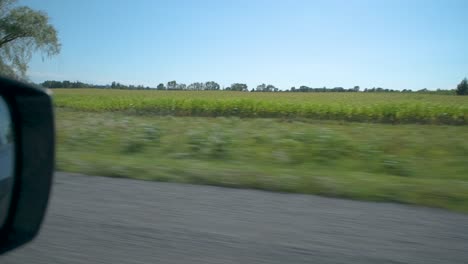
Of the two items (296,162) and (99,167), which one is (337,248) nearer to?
(99,167)

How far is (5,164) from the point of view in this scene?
2.06m

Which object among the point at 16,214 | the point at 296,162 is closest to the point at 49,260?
the point at 16,214

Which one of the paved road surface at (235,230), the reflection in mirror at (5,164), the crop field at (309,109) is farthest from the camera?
the crop field at (309,109)

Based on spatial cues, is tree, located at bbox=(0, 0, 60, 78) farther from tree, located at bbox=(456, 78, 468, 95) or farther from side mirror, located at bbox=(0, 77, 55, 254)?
tree, located at bbox=(456, 78, 468, 95)

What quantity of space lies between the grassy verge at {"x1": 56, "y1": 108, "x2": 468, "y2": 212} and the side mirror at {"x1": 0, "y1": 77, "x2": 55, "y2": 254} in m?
3.33

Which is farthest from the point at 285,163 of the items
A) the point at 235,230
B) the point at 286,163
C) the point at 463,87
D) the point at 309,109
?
the point at 463,87

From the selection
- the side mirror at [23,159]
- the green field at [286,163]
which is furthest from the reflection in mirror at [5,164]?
the green field at [286,163]

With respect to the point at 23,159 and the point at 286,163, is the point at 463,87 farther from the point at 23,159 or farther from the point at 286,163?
the point at 23,159

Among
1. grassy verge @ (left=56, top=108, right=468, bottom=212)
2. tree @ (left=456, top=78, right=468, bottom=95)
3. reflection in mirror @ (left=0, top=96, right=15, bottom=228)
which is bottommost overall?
→ grassy verge @ (left=56, top=108, right=468, bottom=212)

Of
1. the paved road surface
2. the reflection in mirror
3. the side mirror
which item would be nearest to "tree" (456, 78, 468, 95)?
the paved road surface

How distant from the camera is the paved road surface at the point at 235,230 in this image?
304 cm

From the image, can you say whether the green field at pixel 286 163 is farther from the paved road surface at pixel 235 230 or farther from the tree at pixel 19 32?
the tree at pixel 19 32

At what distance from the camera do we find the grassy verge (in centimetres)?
516

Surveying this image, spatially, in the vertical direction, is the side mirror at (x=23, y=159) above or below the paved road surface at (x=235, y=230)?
above
